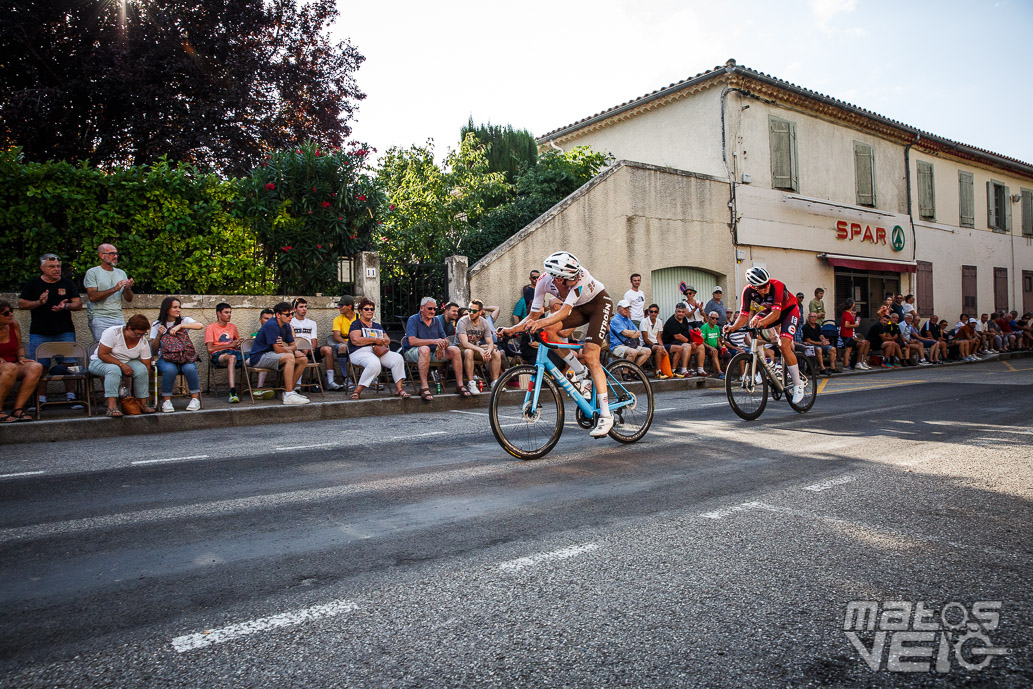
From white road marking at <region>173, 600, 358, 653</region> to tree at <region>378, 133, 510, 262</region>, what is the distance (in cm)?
1935

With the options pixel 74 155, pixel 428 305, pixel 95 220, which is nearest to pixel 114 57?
pixel 74 155

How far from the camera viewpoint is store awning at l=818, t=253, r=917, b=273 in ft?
75.9

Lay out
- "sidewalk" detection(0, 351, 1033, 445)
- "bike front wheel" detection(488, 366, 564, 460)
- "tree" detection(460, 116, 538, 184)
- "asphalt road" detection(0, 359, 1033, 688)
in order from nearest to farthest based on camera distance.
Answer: "asphalt road" detection(0, 359, 1033, 688)
"bike front wheel" detection(488, 366, 564, 460)
"sidewalk" detection(0, 351, 1033, 445)
"tree" detection(460, 116, 538, 184)

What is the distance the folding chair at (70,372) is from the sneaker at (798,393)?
8.77m

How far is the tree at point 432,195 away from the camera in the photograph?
25.9 meters

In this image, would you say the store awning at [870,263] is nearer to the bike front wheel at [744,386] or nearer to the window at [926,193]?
the window at [926,193]

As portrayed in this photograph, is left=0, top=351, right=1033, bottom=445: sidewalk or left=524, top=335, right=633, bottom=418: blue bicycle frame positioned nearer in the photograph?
left=524, top=335, right=633, bottom=418: blue bicycle frame

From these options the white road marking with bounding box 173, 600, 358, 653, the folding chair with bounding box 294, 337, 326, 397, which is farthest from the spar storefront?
the white road marking with bounding box 173, 600, 358, 653

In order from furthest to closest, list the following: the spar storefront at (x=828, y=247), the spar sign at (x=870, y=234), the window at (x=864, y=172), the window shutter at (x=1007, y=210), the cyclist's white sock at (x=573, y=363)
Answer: the window shutter at (x=1007, y=210), the window at (x=864, y=172), the spar sign at (x=870, y=234), the spar storefront at (x=828, y=247), the cyclist's white sock at (x=573, y=363)

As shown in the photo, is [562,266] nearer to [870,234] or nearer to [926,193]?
[870,234]

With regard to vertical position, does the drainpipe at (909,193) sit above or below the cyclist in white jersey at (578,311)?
above

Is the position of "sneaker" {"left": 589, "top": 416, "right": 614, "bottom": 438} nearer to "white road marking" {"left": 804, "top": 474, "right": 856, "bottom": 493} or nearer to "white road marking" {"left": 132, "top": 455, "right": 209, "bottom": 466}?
"white road marking" {"left": 804, "top": 474, "right": 856, "bottom": 493}

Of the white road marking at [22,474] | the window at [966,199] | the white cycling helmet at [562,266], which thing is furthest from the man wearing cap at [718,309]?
the window at [966,199]

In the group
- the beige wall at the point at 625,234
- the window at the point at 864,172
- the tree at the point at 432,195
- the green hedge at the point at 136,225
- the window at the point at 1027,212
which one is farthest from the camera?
the window at the point at 1027,212
